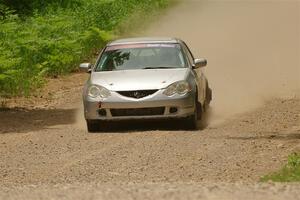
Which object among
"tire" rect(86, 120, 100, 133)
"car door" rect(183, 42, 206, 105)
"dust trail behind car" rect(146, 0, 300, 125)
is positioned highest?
"car door" rect(183, 42, 206, 105)

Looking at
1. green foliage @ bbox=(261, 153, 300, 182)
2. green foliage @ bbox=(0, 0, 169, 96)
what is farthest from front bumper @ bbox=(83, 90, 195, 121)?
green foliage @ bbox=(261, 153, 300, 182)

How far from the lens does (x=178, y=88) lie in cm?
1480

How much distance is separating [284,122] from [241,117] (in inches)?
43.3

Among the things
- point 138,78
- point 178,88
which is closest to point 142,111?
point 138,78

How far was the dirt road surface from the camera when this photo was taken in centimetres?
870

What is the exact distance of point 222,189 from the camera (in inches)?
332

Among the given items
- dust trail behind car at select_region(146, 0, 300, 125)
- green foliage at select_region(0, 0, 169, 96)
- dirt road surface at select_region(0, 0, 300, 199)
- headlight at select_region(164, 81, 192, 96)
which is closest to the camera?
dirt road surface at select_region(0, 0, 300, 199)

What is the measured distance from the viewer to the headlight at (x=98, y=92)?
580 inches

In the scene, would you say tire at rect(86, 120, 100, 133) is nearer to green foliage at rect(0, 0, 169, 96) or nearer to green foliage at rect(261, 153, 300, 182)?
green foliage at rect(0, 0, 169, 96)

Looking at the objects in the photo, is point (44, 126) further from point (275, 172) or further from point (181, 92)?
point (275, 172)

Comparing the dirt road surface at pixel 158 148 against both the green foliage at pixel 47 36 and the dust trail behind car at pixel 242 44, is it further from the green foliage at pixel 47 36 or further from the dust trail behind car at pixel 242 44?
the green foliage at pixel 47 36

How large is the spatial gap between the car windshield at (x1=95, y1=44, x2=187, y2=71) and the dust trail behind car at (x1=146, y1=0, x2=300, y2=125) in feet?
5.14

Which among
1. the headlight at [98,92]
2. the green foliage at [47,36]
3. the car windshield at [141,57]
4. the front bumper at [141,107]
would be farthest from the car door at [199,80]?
the green foliage at [47,36]

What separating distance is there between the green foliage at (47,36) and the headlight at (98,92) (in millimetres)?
3415
